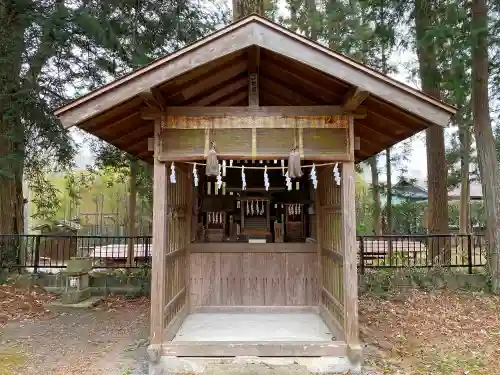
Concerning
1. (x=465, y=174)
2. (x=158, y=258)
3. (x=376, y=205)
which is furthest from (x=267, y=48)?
(x=465, y=174)

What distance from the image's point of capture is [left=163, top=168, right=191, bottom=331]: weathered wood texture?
5406 mm

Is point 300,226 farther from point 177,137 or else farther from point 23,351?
point 23,351

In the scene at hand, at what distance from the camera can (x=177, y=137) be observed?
16.1ft

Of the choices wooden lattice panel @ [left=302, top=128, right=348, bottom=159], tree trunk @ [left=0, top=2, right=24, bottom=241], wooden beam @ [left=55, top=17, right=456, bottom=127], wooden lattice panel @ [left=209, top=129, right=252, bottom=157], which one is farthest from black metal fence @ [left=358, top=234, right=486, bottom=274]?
tree trunk @ [left=0, top=2, right=24, bottom=241]

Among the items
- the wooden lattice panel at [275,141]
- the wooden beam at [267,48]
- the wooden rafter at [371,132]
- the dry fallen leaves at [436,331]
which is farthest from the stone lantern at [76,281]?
the wooden rafter at [371,132]

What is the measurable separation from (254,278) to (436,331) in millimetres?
3208

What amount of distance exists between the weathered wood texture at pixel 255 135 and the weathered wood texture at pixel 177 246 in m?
0.90

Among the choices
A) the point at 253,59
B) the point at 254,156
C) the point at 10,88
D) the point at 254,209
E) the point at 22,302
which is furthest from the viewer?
the point at 10,88

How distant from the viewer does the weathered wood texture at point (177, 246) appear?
541 cm

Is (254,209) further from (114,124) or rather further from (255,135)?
(114,124)

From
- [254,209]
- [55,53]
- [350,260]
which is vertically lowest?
[350,260]

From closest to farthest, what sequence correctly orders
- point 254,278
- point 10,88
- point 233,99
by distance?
point 233,99 < point 254,278 < point 10,88

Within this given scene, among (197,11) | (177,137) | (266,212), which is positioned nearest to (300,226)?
(266,212)

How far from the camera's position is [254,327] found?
5.91 m
